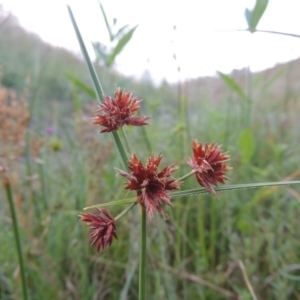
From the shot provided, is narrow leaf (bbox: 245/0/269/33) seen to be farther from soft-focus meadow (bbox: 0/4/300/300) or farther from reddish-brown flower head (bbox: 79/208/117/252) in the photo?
reddish-brown flower head (bbox: 79/208/117/252)

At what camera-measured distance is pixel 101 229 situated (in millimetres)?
280

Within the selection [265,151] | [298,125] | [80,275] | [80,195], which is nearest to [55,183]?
[80,195]

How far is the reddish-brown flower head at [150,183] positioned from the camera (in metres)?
0.26

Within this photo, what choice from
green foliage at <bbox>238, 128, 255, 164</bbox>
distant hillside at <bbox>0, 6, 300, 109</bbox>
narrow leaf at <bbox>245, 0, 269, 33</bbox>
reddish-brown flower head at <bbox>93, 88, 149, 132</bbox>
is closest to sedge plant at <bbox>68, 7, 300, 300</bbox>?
reddish-brown flower head at <bbox>93, 88, 149, 132</bbox>

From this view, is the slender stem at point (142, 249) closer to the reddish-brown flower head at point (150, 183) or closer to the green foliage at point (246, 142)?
the reddish-brown flower head at point (150, 183)

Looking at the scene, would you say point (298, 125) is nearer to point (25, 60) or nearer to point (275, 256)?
point (275, 256)

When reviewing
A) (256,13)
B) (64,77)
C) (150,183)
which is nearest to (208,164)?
(150,183)

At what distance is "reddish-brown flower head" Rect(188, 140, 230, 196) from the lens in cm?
29

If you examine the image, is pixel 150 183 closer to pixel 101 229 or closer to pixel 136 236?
pixel 101 229

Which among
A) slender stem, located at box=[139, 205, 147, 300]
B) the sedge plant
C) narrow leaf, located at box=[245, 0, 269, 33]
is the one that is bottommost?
slender stem, located at box=[139, 205, 147, 300]

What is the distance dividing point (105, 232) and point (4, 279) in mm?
746

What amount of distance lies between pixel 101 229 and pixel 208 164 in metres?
0.08

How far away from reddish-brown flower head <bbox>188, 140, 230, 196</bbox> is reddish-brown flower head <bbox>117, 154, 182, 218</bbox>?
21mm

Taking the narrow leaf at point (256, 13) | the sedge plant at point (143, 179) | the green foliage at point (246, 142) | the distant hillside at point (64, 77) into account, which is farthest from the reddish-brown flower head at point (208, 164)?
the distant hillside at point (64, 77)
